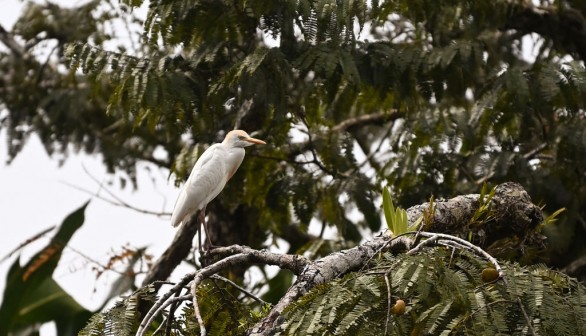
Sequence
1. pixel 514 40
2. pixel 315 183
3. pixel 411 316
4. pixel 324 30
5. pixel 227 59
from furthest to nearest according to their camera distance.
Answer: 1. pixel 514 40
2. pixel 315 183
3. pixel 227 59
4. pixel 324 30
5. pixel 411 316

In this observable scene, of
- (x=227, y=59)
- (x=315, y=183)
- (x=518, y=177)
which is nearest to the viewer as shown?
(x=227, y=59)

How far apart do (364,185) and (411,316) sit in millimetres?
3742

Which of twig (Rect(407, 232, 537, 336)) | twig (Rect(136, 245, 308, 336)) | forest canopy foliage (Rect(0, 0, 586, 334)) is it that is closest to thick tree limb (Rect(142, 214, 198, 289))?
forest canopy foliage (Rect(0, 0, 586, 334))

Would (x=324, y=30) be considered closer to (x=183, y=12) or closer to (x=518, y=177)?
(x=183, y=12)

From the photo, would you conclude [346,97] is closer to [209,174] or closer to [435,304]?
[209,174]

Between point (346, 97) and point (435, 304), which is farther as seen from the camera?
point (346, 97)

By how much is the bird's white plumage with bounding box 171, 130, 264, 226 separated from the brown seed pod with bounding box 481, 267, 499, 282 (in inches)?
95.3

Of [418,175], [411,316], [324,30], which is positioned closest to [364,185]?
[418,175]

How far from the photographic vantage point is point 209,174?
191 inches

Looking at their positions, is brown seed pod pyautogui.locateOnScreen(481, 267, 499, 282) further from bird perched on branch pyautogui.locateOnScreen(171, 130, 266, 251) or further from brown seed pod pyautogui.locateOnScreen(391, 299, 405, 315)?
bird perched on branch pyautogui.locateOnScreen(171, 130, 266, 251)

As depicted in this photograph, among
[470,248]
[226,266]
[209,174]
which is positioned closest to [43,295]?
[209,174]

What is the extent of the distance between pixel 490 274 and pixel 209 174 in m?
2.58

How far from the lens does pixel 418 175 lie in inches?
235

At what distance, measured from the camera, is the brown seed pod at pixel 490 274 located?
7.97ft
